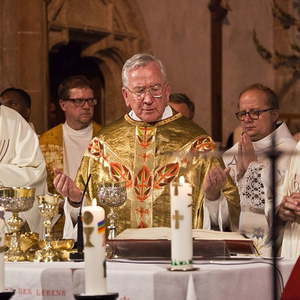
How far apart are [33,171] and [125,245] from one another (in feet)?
7.43

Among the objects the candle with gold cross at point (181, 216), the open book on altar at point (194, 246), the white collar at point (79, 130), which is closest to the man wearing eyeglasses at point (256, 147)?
the open book on altar at point (194, 246)

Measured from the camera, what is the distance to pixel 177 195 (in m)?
3.70

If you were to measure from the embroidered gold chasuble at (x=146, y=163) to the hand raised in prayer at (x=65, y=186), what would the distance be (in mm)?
474

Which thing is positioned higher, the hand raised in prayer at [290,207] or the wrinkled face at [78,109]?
the wrinkled face at [78,109]

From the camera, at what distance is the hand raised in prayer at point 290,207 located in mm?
4653

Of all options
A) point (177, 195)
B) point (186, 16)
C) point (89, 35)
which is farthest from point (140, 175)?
point (186, 16)

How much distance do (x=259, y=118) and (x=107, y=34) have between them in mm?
5944

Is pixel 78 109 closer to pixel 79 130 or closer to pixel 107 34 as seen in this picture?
pixel 79 130

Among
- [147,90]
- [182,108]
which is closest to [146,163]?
[147,90]

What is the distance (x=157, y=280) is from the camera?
3.92m

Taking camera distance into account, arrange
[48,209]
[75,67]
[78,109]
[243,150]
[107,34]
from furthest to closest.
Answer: [75,67], [107,34], [78,109], [243,150], [48,209]

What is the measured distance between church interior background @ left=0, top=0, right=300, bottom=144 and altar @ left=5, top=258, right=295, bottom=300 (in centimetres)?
712

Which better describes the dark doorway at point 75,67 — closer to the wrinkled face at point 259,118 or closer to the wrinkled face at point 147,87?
the wrinkled face at point 259,118

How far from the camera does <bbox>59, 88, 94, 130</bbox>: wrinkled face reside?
7.86m
